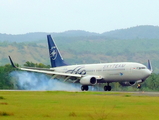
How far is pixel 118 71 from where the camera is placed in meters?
66.2

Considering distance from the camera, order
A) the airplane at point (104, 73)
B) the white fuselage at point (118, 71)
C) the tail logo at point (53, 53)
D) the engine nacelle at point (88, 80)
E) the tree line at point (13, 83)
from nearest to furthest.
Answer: the white fuselage at point (118, 71) → the airplane at point (104, 73) → the engine nacelle at point (88, 80) → the tail logo at point (53, 53) → the tree line at point (13, 83)

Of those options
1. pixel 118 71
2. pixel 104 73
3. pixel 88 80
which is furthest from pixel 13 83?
pixel 118 71

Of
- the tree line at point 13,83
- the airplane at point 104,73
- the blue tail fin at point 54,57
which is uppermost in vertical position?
the blue tail fin at point 54,57

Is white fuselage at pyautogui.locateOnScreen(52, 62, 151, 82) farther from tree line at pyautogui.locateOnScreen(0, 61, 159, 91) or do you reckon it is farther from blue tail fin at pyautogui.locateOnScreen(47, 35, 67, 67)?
tree line at pyautogui.locateOnScreen(0, 61, 159, 91)

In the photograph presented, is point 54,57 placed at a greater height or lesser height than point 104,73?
greater

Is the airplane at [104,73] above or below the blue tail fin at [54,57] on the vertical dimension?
below

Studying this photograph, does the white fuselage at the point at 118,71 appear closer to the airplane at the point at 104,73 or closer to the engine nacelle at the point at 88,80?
the airplane at the point at 104,73

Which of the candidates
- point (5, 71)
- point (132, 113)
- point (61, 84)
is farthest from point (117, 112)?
point (5, 71)

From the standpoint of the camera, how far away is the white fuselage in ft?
213

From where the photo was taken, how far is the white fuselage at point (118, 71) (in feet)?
213

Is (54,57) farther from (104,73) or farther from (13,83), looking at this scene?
(104,73)

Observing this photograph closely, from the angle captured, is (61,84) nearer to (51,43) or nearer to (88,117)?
(51,43)

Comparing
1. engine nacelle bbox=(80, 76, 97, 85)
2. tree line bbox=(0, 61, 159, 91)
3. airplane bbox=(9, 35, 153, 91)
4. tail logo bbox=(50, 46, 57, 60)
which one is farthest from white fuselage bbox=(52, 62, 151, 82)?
tree line bbox=(0, 61, 159, 91)

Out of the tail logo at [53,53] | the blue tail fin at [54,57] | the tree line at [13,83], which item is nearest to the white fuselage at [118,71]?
the blue tail fin at [54,57]
